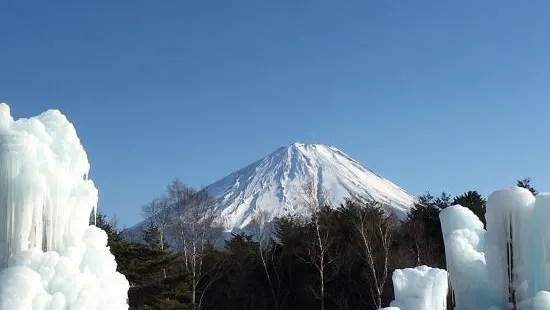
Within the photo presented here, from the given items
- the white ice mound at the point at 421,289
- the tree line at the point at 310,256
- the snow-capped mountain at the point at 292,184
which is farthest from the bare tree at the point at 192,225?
the snow-capped mountain at the point at 292,184

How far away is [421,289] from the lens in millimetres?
15602

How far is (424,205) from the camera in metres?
38.1

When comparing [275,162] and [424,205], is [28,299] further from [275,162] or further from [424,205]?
[275,162]

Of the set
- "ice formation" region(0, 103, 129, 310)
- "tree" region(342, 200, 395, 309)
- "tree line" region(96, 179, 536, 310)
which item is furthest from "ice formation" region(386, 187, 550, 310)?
"tree" region(342, 200, 395, 309)

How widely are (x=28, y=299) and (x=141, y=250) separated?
16747 millimetres

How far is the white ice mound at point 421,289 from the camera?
1554cm

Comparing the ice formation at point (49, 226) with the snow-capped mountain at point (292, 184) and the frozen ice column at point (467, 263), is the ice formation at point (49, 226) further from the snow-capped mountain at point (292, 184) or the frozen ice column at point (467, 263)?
the snow-capped mountain at point (292, 184)

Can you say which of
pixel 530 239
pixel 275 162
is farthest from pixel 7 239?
pixel 275 162

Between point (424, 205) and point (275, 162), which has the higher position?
point (275, 162)

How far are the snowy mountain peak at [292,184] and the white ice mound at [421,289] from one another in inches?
2485

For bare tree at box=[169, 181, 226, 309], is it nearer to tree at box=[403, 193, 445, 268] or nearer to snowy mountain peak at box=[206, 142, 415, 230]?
tree at box=[403, 193, 445, 268]

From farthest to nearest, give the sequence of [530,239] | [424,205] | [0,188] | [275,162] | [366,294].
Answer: [275,162] → [424,205] → [366,294] → [530,239] → [0,188]

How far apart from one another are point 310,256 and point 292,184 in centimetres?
6095

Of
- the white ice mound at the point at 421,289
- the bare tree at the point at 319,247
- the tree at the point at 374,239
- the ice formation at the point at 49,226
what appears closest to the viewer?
the ice formation at the point at 49,226
